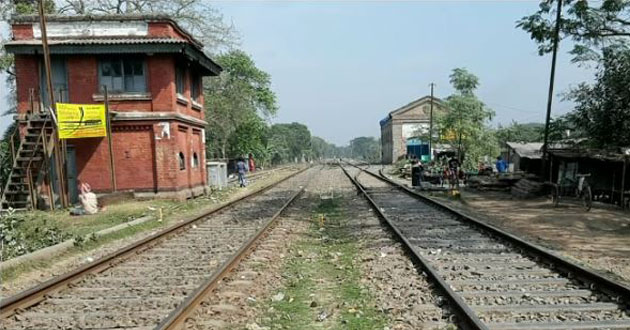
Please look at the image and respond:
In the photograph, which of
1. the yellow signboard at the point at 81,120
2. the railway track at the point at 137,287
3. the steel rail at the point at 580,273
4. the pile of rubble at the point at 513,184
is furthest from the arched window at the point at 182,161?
the steel rail at the point at 580,273

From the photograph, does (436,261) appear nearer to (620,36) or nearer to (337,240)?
(337,240)

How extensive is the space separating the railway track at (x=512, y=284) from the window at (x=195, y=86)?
49.1 feet

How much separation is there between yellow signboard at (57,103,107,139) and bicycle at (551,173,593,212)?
1563cm

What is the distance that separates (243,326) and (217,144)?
51.8m

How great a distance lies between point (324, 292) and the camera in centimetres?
687

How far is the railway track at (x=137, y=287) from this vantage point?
5.60 meters

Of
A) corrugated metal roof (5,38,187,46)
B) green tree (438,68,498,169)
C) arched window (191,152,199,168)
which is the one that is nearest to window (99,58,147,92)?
corrugated metal roof (5,38,187,46)

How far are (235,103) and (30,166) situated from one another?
3479 centimetres

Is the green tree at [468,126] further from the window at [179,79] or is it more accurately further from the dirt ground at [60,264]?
the dirt ground at [60,264]

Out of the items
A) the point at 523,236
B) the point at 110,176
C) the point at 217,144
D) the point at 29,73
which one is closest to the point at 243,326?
the point at 523,236

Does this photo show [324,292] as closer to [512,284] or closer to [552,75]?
[512,284]

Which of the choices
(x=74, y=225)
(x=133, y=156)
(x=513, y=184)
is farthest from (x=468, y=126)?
(x=74, y=225)

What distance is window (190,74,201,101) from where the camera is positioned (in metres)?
22.9

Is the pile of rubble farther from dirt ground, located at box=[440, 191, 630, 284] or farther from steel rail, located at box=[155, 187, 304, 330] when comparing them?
steel rail, located at box=[155, 187, 304, 330]
